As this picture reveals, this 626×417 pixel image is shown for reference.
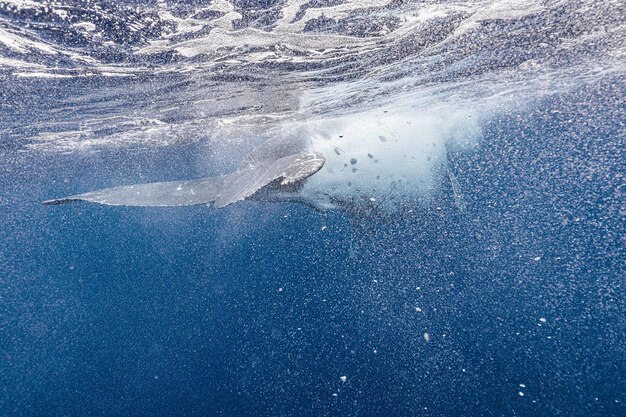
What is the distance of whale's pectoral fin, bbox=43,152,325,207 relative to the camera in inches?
230

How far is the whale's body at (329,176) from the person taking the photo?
611 centimetres

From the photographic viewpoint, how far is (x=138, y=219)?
211ft

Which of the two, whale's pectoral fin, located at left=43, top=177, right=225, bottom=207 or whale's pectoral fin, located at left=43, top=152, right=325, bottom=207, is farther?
whale's pectoral fin, located at left=43, top=177, right=225, bottom=207

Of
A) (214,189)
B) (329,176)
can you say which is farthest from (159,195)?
(329,176)

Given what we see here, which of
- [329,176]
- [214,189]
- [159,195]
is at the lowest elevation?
[329,176]

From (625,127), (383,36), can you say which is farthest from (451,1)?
(625,127)

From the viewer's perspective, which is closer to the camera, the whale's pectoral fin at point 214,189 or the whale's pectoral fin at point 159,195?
the whale's pectoral fin at point 214,189

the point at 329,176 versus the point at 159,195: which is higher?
the point at 159,195

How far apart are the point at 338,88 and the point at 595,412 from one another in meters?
32.7

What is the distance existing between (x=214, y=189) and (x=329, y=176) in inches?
117

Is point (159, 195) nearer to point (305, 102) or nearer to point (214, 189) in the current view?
point (214, 189)

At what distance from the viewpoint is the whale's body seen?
6.11 metres

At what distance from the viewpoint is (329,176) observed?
8.34 meters

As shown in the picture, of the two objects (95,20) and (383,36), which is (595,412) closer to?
(383,36)
